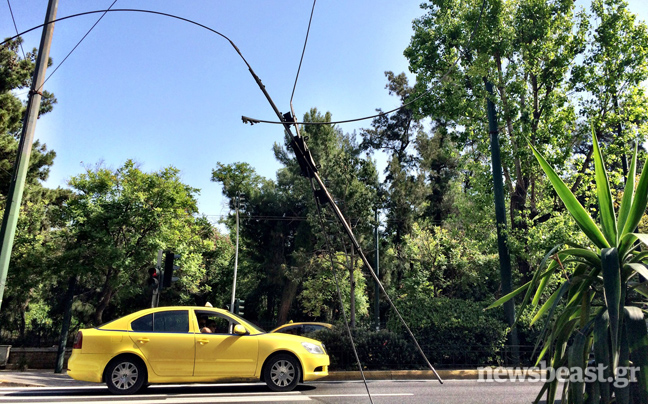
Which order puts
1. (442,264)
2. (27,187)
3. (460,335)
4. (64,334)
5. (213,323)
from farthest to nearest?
1. (442,264)
2. (27,187)
3. (64,334)
4. (460,335)
5. (213,323)

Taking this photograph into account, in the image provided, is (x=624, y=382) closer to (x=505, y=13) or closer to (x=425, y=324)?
(x=425, y=324)

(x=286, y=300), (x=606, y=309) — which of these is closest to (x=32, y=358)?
(x=286, y=300)

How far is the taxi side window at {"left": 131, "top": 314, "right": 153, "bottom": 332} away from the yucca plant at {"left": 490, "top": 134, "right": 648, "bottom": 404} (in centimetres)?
723

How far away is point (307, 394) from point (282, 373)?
737 millimetres

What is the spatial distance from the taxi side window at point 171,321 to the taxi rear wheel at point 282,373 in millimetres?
1780

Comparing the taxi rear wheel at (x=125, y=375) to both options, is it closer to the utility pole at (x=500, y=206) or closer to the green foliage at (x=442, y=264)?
the utility pole at (x=500, y=206)

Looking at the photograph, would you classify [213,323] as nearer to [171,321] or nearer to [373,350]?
[171,321]

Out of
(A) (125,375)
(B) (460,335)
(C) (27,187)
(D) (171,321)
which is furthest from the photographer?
(C) (27,187)

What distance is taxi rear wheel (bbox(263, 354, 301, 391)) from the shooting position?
869 cm

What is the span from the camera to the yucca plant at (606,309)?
3.25 m

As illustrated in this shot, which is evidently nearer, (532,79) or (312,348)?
(312,348)

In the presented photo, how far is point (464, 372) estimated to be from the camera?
12297 mm

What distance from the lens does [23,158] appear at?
796cm

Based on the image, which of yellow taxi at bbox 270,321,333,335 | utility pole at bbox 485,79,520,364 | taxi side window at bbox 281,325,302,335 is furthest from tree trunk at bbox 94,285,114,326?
utility pole at bbox 485,79,520,364
